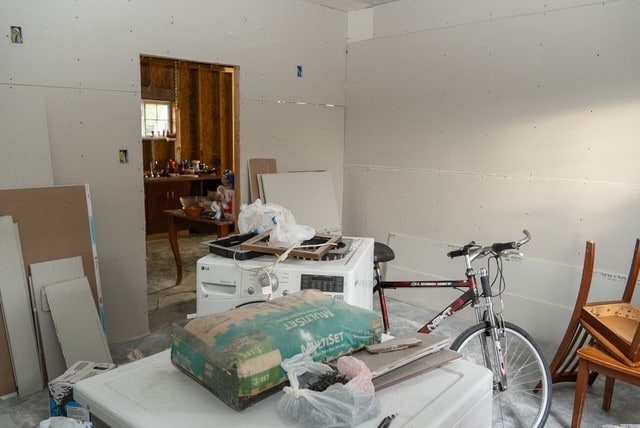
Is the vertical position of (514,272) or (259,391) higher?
(259,391)

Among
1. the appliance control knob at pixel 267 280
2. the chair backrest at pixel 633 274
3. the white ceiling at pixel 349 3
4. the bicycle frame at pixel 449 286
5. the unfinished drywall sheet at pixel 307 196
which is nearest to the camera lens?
the appliance control knob at pixel 267 280

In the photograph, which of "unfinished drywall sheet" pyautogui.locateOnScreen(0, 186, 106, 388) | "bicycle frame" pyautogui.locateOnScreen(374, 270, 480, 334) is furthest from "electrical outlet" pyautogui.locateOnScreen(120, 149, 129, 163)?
"bicycle frame" pyautogui.locateOnScreen(374, 270, 480, 334)

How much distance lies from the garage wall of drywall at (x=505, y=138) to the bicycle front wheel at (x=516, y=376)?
35.6 inches

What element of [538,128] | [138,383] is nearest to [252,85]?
[538,128]

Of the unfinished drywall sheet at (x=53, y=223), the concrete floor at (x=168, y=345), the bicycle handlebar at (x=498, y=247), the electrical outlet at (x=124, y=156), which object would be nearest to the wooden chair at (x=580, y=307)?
the concrete floor at (x=168, y=345)

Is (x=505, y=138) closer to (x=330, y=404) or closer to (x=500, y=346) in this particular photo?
(x=500, y=346)

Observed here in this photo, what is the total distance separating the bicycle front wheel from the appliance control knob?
994mm

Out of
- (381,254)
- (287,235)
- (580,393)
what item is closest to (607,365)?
(580,393)

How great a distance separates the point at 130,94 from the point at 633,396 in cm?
387

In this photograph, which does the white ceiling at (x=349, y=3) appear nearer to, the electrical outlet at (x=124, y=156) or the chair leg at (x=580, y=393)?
the electrical outlet at (x=124, y=156)

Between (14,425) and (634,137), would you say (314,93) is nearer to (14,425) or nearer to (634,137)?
(634,137)

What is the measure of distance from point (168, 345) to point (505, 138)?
3.10m

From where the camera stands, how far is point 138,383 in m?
1.13

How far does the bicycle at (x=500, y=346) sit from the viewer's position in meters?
2.48
